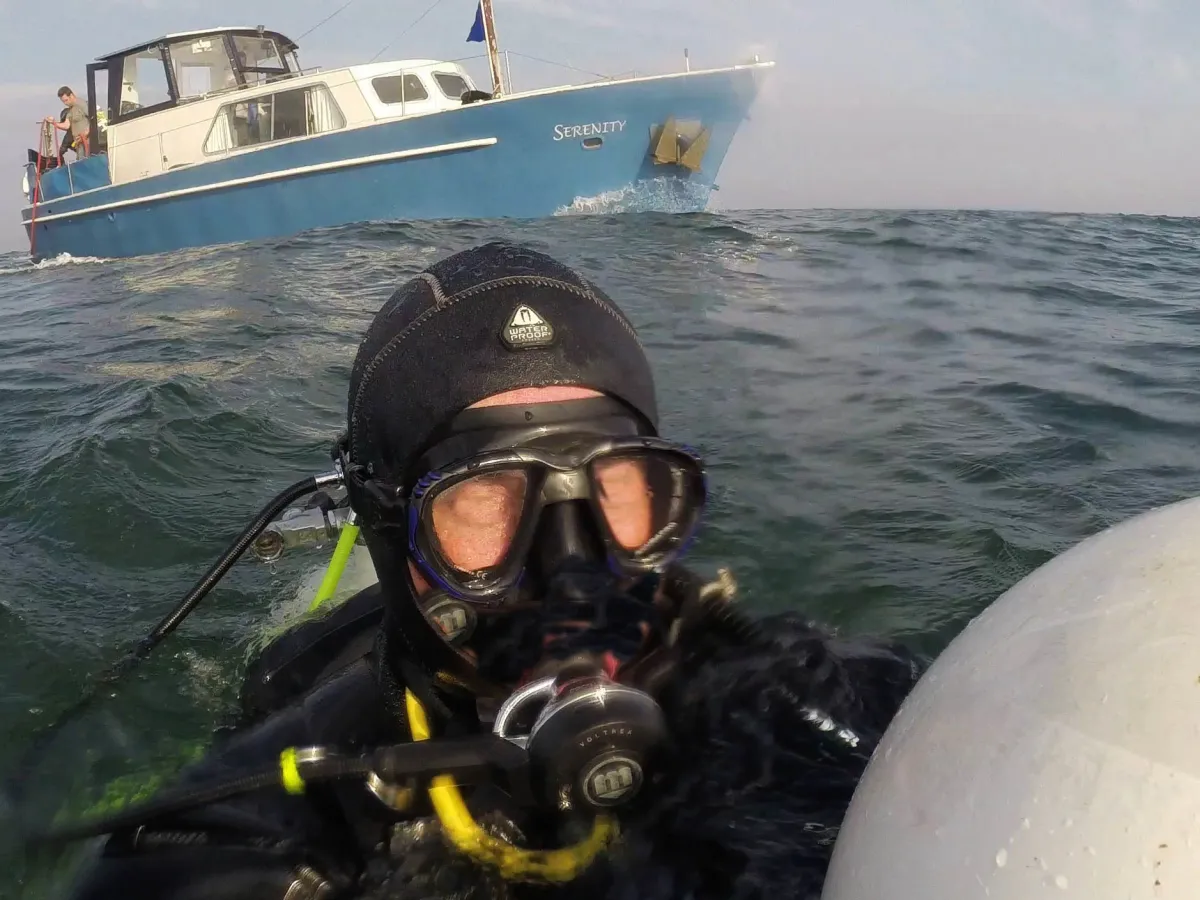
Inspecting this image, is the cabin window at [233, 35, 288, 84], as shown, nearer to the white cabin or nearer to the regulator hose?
the white cabin

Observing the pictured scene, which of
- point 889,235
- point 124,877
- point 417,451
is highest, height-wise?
point 417,451

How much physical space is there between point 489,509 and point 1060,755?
119 centimetres

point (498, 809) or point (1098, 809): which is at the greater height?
point (1098, 809)

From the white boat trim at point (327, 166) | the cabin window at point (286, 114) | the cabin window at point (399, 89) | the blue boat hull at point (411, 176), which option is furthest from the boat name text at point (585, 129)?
the cabin window at point (286, 114)

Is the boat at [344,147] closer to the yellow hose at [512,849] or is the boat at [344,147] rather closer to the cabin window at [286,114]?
the cabin window at [286,114]

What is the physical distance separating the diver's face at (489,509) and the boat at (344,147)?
1412 centimetres

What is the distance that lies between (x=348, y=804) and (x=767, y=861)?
71 centimetres

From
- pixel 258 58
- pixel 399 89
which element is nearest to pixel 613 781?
pixel 399 89

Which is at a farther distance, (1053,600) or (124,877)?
(124,877)

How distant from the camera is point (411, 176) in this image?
15.1 metres

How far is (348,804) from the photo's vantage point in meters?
1.61

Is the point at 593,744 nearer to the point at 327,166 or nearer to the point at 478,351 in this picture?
the point at 478,351

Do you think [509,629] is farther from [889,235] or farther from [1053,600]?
[889,235]

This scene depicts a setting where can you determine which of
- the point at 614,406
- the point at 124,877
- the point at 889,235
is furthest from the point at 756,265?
the point at 124,877
